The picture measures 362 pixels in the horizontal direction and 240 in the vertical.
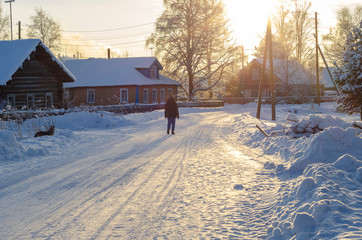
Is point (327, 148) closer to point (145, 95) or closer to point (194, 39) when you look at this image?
point (194, 39)

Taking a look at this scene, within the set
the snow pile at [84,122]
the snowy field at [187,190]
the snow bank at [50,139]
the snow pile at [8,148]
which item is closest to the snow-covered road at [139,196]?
the snowy field at [187,190]

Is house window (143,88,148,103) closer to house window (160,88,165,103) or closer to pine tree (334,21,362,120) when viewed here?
house window (160,88,165,103)

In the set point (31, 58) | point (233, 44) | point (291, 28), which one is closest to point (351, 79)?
point (31, 58)

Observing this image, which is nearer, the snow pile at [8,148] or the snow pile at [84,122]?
the snow pile at [8,148]

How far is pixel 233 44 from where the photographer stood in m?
43.2

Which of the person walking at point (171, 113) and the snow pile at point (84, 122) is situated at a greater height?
the person walking at point (171, 113)

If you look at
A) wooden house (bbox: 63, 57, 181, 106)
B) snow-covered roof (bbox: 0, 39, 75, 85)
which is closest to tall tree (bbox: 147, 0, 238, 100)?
wooden house (bbox: 63, 57, 181, 106)

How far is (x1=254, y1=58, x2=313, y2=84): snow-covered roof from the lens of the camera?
1839 inches

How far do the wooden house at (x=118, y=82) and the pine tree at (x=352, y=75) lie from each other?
2881 cm

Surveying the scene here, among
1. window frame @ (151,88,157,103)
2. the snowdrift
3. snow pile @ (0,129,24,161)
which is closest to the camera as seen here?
the snowdrift

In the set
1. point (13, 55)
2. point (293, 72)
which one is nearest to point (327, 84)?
point (293, 72)

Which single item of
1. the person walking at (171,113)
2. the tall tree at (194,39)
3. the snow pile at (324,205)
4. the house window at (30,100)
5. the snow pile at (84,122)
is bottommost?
the snow pile at (324,205)

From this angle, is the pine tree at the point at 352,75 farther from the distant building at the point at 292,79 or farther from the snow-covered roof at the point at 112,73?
the distant building at the point at 292,79

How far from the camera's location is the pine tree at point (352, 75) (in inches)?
593
